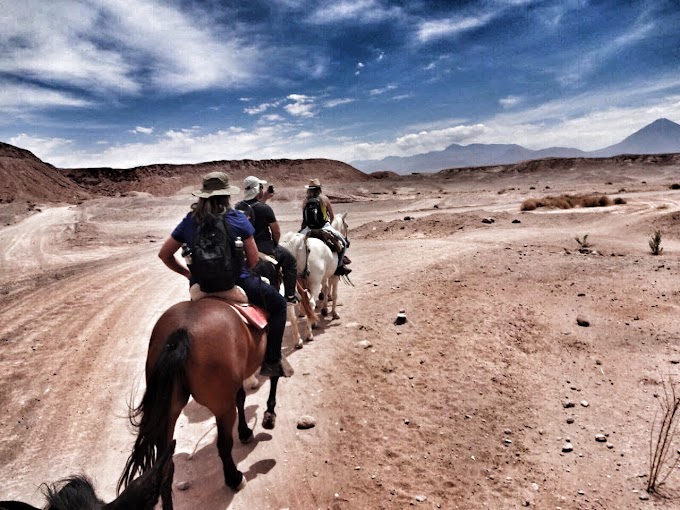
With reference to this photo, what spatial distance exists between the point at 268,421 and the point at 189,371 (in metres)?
2.15

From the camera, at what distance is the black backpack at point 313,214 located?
7953 millimetres

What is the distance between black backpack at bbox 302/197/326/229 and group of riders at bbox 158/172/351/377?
5.31 ft

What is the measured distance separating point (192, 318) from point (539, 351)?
18.7ft

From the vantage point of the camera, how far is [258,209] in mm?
5945

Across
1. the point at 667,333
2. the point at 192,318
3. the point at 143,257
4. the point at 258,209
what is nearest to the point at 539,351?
the point at 667,333

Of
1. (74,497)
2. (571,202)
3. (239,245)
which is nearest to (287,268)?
(239,245)

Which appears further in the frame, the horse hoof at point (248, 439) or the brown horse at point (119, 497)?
the horse hoof at point (248, 439)

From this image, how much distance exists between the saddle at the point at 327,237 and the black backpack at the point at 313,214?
0.13 m

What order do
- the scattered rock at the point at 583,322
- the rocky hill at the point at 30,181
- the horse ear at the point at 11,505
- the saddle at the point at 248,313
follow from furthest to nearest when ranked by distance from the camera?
the rocky hill at the point at 30,181
the scattered rock at the point at 583,322
the saddle at the point at 248,313
the horse ear at the point at 11,505

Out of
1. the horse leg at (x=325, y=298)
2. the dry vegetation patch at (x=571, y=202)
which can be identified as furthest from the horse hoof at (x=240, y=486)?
the dry vegetation patch at (x=571, y=202)

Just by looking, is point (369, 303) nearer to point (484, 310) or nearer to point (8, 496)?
point (484, 310)

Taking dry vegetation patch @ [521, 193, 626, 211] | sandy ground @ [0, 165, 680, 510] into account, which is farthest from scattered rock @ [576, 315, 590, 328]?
dry vegetation patch @ [521, 193, 626, 211]

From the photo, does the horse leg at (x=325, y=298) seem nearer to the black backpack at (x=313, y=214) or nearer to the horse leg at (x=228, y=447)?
the black backpack at (x=313, y=214)

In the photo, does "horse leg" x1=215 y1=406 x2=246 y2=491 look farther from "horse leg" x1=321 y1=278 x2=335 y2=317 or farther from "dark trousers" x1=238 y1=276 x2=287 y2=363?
"horse leg" x1=321 y1=278 x2=335 y2=317
